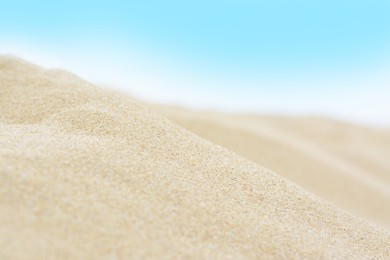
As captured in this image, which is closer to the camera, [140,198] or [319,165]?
[140,198]

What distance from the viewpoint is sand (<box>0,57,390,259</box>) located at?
113cm

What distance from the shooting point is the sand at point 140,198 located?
1135 millimetres

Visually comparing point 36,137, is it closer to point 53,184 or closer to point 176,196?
point 53,184

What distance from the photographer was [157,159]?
1.55 m

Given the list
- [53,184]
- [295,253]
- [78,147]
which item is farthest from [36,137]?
[295,253]

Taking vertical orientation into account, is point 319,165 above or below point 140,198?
above

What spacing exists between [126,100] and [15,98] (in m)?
0.50

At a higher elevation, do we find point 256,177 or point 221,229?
point 256,177

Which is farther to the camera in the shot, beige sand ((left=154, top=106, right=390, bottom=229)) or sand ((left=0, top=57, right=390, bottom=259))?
beige sand ((left=154, top=106, right=390, bottom=229))

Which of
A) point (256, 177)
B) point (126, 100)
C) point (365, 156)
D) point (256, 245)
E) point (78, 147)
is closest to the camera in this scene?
point (256, 245)

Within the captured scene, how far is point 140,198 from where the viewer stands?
4.29 feet

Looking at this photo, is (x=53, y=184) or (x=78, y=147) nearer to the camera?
(x=53, y=184)

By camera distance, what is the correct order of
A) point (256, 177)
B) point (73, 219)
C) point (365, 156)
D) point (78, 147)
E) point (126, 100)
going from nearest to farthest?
1. point (73, 219)
2. point (78, 147)
3. point (256, 177)
4. point (126, 100)
5. point (365, 156)

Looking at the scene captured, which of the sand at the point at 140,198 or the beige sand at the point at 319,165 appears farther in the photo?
the beige sand at the point at 319,165
